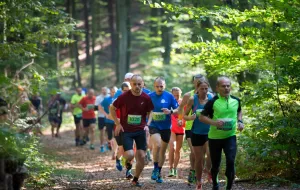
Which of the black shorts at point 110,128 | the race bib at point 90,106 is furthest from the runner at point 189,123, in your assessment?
the race bib at point 90,106

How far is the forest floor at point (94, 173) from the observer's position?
11.0 metres

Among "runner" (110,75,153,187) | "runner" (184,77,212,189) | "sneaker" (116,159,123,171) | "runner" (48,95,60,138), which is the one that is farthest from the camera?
"runner" (48,95,60,138)

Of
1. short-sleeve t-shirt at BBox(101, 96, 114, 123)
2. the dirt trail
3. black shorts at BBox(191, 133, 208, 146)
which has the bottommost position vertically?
→ the dirt trail

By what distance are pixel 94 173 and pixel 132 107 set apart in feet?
14.4

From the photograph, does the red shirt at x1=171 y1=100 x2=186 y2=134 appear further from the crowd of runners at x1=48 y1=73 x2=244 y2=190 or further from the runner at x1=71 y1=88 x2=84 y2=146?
the runner at x1=71 y1=88 x2=84 y2=146

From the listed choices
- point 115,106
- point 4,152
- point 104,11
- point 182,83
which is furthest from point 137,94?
point 104,11

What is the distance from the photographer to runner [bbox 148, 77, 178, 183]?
1194 cm

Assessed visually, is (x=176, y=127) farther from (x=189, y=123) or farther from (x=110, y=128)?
(x=110, y=128)

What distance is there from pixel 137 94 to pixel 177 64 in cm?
2004

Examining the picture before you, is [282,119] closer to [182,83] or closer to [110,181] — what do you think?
[110,181]

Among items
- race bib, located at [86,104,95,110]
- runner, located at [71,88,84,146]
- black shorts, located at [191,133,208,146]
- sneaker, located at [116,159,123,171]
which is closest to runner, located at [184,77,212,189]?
black shorts, located at [191,133,208,146]

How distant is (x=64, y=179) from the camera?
1237 cm

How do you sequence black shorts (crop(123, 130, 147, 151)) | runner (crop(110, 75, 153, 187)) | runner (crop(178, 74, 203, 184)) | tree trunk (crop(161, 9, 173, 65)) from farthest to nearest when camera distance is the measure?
tree trunk (crop(161, 9, 173, 65)), black shorts (crop(123, 130, 147, 151)), runner (crop(110, 75, 153, 187)), runner (crop(178, 74, 203, 184))

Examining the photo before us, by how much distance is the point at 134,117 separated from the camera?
10.9m
